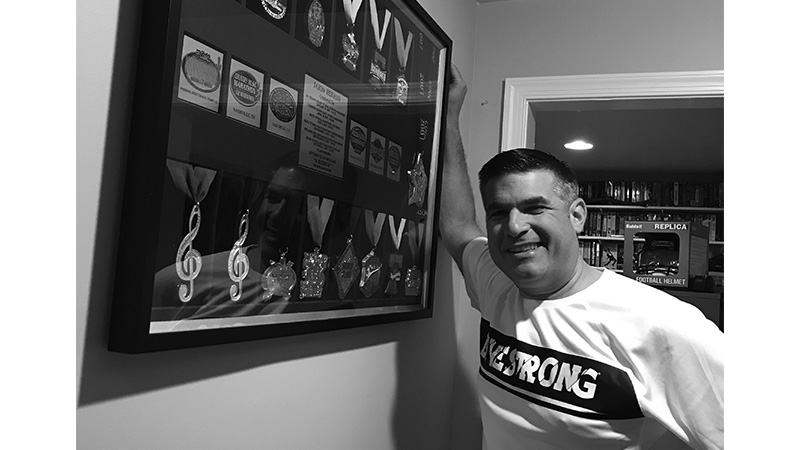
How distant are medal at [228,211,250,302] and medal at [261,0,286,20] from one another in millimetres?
333

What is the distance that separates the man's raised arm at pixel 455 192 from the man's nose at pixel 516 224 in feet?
1.17

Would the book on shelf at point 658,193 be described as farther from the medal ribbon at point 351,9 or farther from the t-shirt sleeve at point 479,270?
the medal ribbon at point 351,9

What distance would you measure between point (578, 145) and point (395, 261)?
191 inches

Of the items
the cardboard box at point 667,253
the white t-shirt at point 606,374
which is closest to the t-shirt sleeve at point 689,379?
the white t-shirt at point 606,374

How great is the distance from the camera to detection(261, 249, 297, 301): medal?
39.9 inches

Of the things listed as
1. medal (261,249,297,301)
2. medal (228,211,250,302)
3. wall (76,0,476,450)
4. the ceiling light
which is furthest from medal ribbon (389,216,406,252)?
the ceiling light

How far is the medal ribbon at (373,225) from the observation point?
140 centimetres

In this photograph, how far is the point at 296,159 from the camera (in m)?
1.08

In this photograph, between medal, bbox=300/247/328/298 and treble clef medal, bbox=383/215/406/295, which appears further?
treble clef medal, bbox=383/215/406/295

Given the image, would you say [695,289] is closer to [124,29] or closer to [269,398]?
[269,398]

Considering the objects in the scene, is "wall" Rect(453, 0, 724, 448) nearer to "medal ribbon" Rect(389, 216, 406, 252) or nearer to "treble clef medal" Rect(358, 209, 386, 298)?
"medal ribbon" Rect(389, 216, 406, 252)

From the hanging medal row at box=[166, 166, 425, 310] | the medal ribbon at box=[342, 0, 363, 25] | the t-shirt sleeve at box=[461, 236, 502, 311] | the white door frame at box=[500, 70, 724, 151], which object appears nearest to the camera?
the hanging medal row at box=[166, 166, 425, 310]
